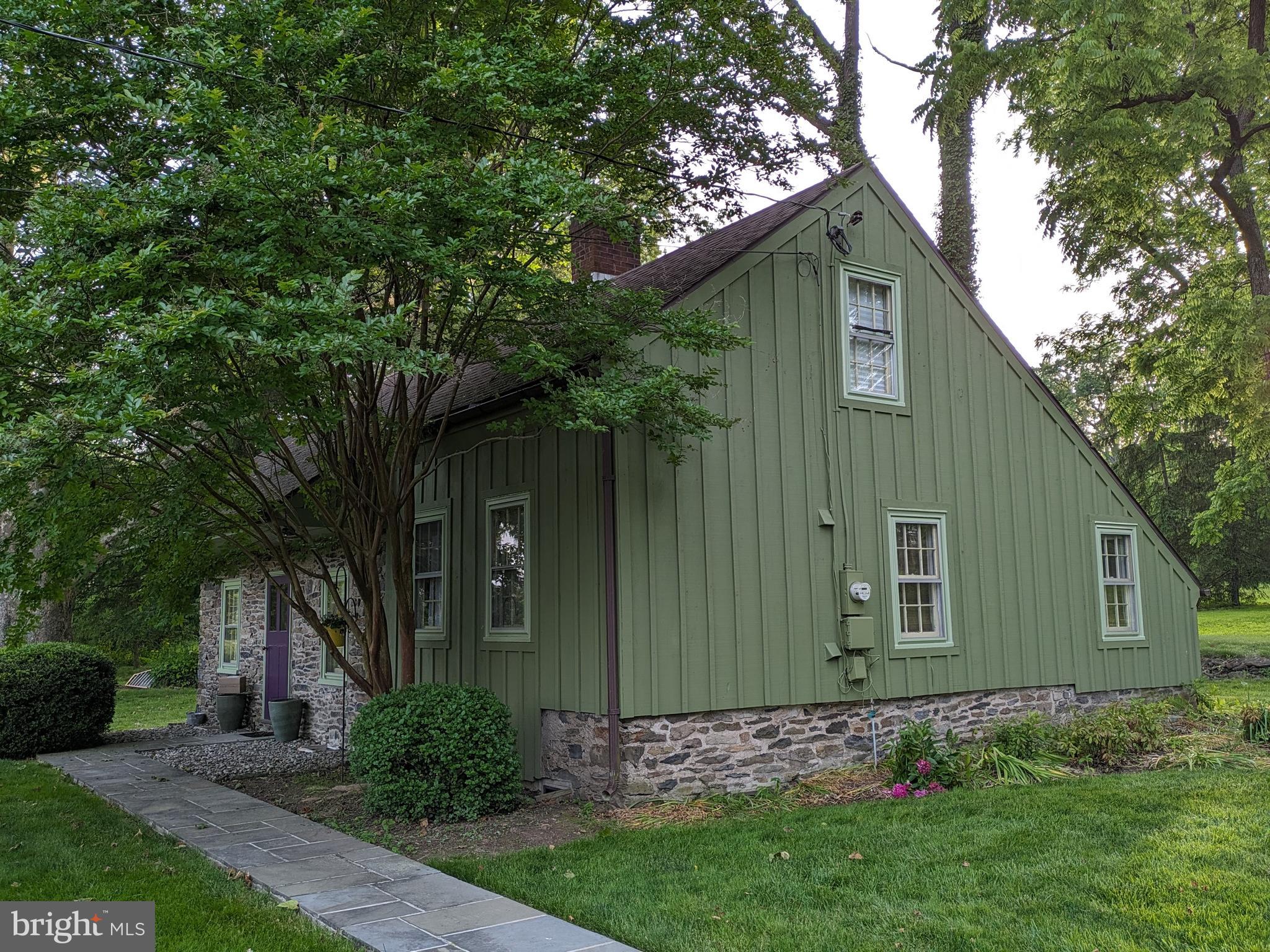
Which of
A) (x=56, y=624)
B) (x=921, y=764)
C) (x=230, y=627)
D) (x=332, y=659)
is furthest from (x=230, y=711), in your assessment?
(x=921, y=764)

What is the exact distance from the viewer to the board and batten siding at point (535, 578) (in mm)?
8125

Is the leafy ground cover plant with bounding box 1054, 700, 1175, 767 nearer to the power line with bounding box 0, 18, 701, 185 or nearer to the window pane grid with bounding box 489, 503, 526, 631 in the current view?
the window pane grid with bounding box 489, 503, 526, 631

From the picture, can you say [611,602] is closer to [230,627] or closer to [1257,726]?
[1257,726]

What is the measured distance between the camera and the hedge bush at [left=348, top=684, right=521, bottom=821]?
7336mm

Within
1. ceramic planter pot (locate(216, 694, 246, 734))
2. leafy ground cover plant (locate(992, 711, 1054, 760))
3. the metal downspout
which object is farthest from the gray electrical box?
ceramic planter pot (locate(216, 694, 246, 734))

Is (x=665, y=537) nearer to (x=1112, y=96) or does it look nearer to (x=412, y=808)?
(x=412, y=808)

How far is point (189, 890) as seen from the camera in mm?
5316

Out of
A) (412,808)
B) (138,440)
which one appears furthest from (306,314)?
(412,808)

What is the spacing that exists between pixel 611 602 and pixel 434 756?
1805mm

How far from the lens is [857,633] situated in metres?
8.98

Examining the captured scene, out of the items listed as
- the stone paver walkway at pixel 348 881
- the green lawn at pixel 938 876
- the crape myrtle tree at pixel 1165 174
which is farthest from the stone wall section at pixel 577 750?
the crape myrtle tree at pixel 1165 174

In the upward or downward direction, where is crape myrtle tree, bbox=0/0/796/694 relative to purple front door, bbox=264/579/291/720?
upward

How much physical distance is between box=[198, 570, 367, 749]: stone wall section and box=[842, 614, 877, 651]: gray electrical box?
5452 millimetres

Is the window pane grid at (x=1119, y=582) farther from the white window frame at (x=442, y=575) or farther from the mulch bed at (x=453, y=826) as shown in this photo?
the white window frame at (x=442, y=575)
